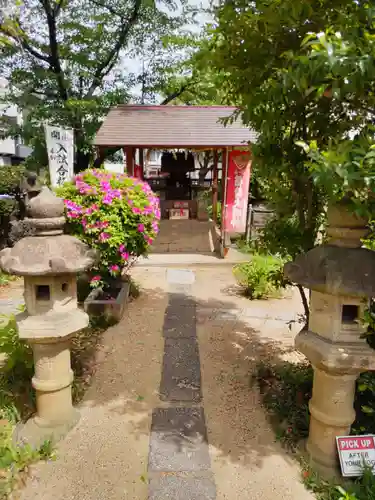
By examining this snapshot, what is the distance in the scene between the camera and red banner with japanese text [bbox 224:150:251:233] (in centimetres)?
895

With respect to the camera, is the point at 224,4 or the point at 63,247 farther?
the point at 63,247

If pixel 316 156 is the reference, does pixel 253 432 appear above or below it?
below

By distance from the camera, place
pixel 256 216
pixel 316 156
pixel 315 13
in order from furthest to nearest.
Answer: pixel 256 216
pixel 315 13
pixel 316 156

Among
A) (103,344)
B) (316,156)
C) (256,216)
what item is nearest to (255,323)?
(103,344)

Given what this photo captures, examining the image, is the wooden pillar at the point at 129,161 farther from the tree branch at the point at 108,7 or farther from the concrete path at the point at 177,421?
the concrete path at the point at 177,421

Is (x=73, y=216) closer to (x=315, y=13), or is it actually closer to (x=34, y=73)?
(x=315, y=13)

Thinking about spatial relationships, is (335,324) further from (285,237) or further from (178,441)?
(178,441)

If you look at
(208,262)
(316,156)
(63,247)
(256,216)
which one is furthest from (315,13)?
(256,216)

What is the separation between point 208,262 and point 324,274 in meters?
6.31

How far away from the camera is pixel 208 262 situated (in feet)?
29.1

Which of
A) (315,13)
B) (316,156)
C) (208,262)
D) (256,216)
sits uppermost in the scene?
(315,13)

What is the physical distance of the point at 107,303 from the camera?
5410 millimetres

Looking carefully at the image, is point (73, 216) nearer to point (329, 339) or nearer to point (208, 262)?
point (329, 339)

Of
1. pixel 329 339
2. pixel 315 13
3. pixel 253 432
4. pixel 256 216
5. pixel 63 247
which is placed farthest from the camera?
pixel 256 216
